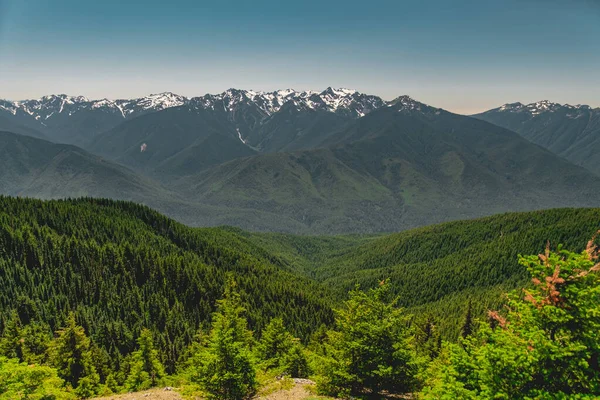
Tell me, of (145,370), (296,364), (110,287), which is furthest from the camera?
(110,287)

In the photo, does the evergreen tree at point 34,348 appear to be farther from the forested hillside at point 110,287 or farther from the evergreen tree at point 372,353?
the evergreen tree at point 372,353

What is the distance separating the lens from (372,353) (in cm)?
3656

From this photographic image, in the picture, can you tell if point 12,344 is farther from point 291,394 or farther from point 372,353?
point 372,353

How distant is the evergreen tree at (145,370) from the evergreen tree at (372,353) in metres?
41.9

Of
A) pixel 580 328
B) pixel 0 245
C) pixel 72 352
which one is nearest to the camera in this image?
pixel 580 328

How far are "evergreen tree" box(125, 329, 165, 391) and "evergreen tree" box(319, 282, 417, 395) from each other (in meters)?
41.9

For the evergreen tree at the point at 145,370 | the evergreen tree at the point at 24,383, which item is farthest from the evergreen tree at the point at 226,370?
the evergreen tree at the point at 145,370

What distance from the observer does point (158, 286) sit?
164m

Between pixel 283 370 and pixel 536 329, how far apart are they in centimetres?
4259

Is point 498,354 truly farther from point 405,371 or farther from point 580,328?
point 405,371

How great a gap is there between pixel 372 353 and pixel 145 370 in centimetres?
5543

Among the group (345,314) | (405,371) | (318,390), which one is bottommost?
(318,390)

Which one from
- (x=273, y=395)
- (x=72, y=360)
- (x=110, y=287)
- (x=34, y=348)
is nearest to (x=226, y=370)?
(x=273, y=395)

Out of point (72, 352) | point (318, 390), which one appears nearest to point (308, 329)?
point (72, 352)
